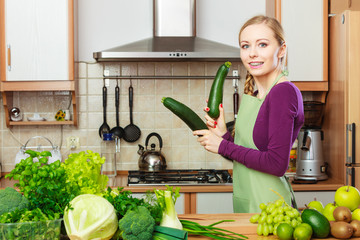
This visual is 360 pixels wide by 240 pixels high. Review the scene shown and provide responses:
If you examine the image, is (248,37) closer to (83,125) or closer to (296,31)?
(296,31)

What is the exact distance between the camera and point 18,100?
341 cm

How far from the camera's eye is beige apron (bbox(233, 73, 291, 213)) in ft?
6.09

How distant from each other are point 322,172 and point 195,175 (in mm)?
→ 836

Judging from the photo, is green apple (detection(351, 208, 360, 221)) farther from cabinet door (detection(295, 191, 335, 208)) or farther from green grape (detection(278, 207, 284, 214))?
cabinet door (detection(295, 191, 335, 208))

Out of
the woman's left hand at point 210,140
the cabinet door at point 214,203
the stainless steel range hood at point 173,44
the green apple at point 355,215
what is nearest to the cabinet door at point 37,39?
the stainless steel range hood at point 173,44

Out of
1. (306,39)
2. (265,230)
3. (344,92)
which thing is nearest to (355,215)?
(265,230)

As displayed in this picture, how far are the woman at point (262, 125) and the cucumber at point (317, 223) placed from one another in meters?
0.35

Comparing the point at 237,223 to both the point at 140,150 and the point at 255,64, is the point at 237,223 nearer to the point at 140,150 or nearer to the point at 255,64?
the point at 255,64

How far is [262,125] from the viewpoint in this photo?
1.79 metres

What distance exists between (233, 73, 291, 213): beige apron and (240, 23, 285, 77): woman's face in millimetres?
75

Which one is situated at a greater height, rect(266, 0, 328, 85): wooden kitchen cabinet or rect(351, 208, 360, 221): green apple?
rect(266, 0, 328, 85): wooden kitchen cabinet

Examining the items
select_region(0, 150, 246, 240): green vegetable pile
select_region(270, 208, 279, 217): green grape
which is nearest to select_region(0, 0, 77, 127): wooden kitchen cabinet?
select_region(0, 150, 246, 240): green vegetable pile

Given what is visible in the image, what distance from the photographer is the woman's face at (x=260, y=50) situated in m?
1.77

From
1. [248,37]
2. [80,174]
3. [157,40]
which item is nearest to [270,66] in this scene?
[248,37]
